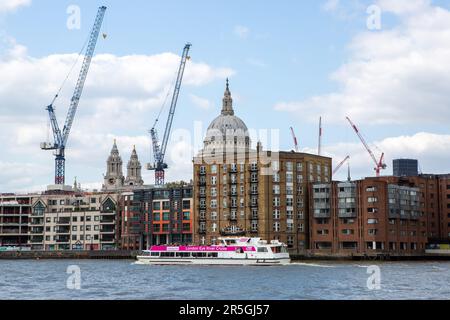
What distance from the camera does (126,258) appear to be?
18538 cm

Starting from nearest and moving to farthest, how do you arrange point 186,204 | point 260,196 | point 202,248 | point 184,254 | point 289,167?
point 202,248, point 184,254, point 260,196, point 289,167, point 186,204

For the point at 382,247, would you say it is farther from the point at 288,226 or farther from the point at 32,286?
the point at 32,286

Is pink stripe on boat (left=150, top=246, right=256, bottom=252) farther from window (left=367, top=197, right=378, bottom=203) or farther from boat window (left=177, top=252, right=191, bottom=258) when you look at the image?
window (left=367, top=197, right=378, bottom=203)

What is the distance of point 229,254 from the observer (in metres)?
121

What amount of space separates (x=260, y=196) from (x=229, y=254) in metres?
44.6

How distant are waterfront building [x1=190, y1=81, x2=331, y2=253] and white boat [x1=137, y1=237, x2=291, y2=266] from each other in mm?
35506

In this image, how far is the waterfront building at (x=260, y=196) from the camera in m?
164

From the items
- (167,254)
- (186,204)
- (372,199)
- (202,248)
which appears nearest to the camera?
(202,248)

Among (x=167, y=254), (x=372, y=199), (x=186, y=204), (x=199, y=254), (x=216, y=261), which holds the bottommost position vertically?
(x=216, y=261)

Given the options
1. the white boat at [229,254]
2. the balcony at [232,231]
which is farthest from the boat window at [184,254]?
the balcony at [232,231]

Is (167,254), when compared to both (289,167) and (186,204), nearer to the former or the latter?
(289,167)

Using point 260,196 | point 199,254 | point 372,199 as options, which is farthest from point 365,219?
point 199,254

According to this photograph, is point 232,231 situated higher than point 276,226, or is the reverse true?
point 276,226

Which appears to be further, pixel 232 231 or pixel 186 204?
pixel 186 204
